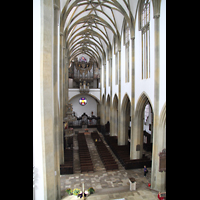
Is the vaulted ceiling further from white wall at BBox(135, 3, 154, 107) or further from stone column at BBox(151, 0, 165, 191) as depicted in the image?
stone column at BBox(151, 0, 165, 191)

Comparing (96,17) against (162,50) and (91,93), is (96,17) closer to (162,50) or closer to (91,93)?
(162,50)

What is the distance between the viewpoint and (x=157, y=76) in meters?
10.4

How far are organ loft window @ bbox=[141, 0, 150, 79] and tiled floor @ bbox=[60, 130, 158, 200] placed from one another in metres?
7.82

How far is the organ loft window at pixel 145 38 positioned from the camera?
12.5m

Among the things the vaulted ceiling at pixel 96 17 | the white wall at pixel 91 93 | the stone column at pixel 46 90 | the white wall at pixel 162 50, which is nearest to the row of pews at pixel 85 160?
the stone column at pixel 46 90

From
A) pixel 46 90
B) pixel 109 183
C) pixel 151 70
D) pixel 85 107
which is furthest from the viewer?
pixel 85 107

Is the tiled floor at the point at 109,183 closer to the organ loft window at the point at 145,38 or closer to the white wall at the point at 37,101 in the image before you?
the white wall at the point at 37,101

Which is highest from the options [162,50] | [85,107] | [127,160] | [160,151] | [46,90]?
[162,50]

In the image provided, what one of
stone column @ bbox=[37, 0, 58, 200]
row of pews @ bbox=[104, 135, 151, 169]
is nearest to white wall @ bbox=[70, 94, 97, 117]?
row of pews @ bbox=[104, 135, 151, 169]

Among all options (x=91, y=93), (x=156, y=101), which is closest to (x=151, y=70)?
(x=156, y=101)

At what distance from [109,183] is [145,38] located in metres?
Result: 11.5

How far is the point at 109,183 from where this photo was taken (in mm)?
11445
